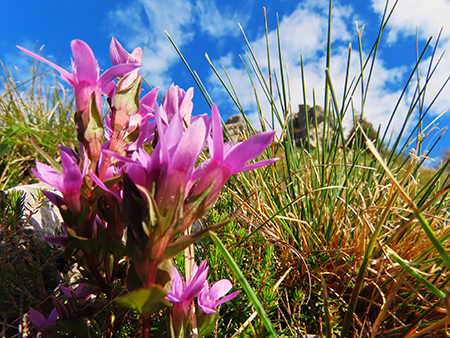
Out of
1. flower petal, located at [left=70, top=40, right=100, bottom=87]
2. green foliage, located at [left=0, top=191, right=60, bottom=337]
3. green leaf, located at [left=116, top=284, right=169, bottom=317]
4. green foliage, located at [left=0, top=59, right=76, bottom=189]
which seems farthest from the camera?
green foliage, located at [left=0, top=59, right=76, bottom=189]

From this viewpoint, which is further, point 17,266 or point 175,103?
point 17,266

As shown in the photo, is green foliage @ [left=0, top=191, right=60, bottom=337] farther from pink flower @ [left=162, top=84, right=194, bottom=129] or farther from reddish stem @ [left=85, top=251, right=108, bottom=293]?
pink flower @ [left=162, top=84, right=194, bottom=129]

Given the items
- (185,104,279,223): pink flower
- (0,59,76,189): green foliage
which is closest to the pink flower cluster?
(185,104,279,223): pink flower

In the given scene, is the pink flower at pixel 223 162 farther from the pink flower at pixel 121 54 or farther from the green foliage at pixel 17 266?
the green foliage at pixel 17 266

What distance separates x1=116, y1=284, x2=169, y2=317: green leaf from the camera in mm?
358

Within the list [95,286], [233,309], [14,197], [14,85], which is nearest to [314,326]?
[233,309]

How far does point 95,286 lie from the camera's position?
53 centimetres

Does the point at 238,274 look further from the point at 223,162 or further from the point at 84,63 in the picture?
the point at 84,63

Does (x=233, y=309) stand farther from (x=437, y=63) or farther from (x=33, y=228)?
(x=437, y=63)

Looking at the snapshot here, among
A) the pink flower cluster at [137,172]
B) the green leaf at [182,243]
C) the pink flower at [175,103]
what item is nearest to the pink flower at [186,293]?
the pink flower cluster at [137,172]

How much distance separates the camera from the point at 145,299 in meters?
0.37

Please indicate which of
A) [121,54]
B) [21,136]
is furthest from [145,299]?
[21,136]

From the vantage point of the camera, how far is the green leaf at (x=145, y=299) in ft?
1.17

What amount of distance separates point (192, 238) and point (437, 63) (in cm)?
139
